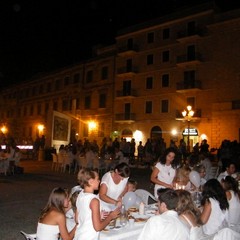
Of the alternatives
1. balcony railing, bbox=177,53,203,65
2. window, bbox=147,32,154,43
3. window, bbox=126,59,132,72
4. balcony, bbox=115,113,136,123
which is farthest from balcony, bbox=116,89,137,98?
balcony railing, bbox=177,53,203,65

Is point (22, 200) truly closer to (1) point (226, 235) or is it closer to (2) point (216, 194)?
(2) point (216, 194)

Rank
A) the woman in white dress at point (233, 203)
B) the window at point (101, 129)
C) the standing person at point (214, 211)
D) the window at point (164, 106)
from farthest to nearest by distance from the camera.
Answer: the window at point (101, 129), the window at point (164, 106), the woman in white dress at point (233, 203), the standing person at point (214, 211)

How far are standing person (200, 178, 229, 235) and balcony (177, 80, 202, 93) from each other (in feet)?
83.4

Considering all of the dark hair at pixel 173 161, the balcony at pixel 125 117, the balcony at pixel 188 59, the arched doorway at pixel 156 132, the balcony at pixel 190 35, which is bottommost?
the dark hair at pixel 173 161

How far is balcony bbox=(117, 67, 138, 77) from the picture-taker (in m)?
34.5

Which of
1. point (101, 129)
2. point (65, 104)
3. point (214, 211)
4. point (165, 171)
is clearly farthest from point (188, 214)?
point (65, 104)

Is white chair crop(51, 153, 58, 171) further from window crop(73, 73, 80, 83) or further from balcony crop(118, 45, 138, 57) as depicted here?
window crop(73, 73, 80, 83)

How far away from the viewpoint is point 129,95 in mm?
34344

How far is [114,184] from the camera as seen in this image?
5324mm

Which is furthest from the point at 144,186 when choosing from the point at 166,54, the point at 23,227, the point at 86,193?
the point at 166,54

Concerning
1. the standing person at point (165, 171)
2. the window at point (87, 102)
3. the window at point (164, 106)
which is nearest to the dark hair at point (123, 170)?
the standing person at point (165, 171)

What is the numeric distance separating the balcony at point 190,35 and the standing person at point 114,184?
1035 inches

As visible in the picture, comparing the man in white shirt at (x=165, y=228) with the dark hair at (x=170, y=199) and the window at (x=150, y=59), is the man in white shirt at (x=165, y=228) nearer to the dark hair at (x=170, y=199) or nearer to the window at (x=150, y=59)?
the dark hair at (x=170, y=199)

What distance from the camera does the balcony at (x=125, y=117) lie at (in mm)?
34156
